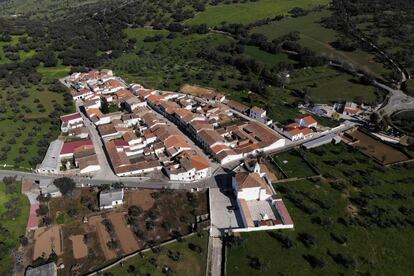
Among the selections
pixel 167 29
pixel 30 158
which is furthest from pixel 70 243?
pixel 167 29

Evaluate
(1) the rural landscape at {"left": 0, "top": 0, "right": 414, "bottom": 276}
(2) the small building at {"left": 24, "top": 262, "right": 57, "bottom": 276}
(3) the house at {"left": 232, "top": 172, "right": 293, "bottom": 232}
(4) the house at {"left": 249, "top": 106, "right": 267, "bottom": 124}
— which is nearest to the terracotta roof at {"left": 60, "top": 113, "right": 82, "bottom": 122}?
(1) the rural landscape at {"left": 0, "top": 0, "right": 414, "bottom": 276}

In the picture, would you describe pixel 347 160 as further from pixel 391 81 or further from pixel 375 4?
pixel 375 4

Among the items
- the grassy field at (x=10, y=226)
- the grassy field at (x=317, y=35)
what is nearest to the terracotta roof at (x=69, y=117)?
the grassy field at (x=10, y=226)

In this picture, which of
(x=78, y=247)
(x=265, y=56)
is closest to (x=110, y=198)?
(x=78, y=247)

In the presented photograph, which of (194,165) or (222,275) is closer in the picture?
(222,275)

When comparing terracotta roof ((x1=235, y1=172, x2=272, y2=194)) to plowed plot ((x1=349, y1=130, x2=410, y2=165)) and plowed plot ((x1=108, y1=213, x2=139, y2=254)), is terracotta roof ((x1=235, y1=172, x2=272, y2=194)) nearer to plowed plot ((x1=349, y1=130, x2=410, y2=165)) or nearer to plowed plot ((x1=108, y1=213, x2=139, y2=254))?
plowed plot ((x1=108, y1=213, x2=139, y2=254))
